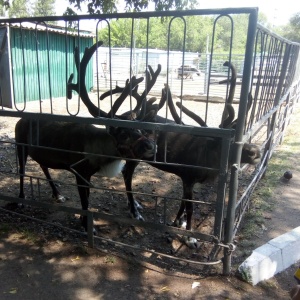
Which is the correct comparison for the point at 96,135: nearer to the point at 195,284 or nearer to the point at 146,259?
the point at 146,259

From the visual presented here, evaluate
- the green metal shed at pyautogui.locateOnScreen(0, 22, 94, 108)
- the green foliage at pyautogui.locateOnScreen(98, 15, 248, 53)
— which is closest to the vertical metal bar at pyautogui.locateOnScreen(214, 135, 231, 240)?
the green metal shed at pyautogui.locateOnScreen(0, 22, 94, 108)

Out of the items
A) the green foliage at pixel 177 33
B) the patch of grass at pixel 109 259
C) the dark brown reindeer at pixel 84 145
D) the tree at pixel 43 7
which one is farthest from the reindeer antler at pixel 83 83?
the tree at pixel 43 7

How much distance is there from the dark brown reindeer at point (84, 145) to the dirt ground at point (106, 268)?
0.51m

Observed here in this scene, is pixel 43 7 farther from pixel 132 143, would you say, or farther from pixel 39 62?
pixel 132 143

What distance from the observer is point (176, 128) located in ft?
9.91

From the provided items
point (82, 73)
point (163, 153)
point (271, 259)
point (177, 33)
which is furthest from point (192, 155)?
point (177, 33)

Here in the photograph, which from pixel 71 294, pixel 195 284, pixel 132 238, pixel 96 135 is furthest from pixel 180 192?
pixel 71 294

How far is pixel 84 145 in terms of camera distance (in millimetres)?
4109

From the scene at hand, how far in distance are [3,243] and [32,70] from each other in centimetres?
1245

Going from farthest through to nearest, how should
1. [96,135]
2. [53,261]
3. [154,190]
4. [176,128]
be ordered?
[154,190] < [96,135] < [53,261] < [176,128]

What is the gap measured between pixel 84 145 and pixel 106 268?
146 centimetres

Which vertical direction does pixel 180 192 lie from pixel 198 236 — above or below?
below

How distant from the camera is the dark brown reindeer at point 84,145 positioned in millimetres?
3518

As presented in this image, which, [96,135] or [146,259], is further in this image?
[96,135]
